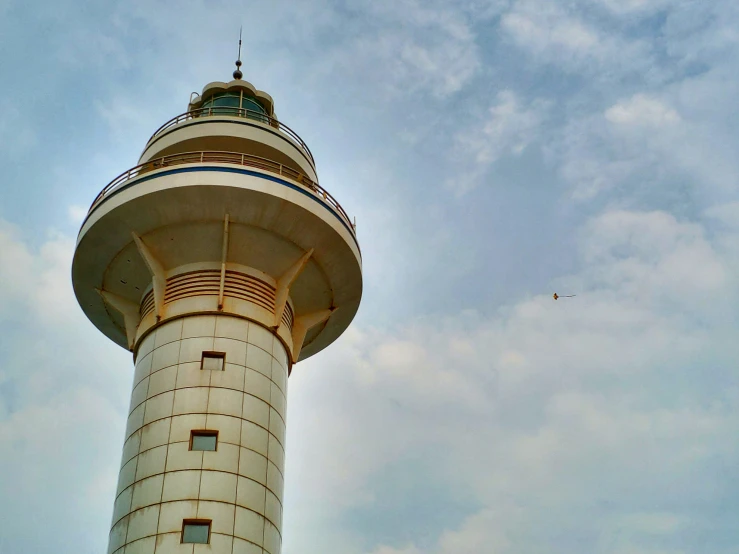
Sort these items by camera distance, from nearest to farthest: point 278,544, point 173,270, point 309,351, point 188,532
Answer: point 188,532 → point 278,544 → point 173,270 → point 309,351

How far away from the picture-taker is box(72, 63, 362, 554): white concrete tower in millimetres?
27922

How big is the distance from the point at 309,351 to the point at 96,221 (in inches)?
497

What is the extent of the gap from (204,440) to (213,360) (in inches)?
138

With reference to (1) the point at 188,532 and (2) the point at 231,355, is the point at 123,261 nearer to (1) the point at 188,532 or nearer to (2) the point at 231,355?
(2) the point at 231,355

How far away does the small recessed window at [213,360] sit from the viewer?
101ft

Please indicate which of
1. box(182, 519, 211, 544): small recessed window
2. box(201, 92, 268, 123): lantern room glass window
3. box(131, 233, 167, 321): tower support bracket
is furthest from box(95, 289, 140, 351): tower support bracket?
box(201, 92, 268, 123): lantern room glass window

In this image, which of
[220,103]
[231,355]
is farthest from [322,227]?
[220,103]

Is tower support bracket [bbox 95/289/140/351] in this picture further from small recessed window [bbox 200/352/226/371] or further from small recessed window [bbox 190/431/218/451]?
small recessed window [bbox 190/431/218/451]

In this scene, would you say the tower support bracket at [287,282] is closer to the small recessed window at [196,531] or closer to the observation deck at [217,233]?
the observation deck at [217,233]

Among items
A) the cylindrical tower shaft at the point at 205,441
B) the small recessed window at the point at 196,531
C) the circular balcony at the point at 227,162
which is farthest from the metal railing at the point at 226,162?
the small recessed window at the point at 196,531

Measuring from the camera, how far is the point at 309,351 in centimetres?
3972

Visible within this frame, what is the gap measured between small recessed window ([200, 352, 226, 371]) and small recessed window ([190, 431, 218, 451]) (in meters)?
2.84

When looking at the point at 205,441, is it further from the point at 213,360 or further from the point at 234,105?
the point at 234,105

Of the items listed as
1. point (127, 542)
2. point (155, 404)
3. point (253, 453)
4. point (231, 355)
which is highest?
point (231, 355)
